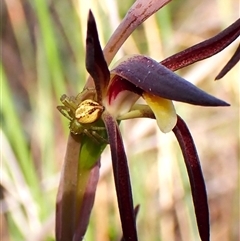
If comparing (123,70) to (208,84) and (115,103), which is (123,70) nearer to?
(115,103)

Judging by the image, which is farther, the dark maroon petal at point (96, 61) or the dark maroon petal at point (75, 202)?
the dark maroon petal at point (75, 202)

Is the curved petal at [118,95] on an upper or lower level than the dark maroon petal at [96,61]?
lower

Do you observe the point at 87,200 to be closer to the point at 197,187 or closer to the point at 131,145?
the point at 197,187

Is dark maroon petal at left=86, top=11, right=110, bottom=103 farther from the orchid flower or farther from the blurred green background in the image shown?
the blurred green background

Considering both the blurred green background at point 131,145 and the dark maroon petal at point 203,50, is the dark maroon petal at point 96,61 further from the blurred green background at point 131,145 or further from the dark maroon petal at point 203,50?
the blurred green background at point 131,145

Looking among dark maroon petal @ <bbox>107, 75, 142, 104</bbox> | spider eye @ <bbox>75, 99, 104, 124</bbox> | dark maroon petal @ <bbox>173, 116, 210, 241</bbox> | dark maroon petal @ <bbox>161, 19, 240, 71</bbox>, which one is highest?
dark maroon petal @ <bbox>161, 19, 240, 71</bbox>

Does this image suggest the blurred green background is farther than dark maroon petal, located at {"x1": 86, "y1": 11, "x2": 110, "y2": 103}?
Yes

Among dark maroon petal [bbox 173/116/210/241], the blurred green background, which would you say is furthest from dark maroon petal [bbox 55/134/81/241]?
the blurred green background

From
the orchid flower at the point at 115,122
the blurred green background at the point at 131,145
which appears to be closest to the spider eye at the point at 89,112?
the orchid flower at the point at 115,122
